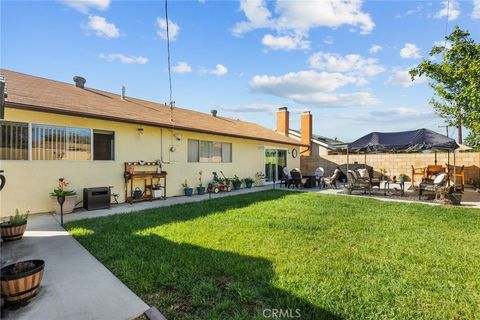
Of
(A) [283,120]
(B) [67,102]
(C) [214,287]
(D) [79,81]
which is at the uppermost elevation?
(D) [79,81]

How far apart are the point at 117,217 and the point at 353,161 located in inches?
641

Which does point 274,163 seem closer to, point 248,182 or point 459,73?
point 248,182

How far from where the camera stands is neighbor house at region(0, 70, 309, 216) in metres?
6.57

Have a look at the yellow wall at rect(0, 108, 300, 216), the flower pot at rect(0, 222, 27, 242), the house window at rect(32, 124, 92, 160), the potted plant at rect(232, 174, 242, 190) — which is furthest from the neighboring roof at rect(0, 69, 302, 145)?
the flower pot at rect(0, 222, 27, 242)

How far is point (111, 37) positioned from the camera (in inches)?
321

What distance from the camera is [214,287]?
3.05 m

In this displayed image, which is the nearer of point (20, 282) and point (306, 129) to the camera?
point (20, 282)

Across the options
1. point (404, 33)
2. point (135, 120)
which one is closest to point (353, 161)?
point (404, 33)

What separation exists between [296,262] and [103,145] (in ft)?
24.5

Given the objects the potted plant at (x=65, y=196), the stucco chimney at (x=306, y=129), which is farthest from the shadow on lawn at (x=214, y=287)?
the stucco chimney at (x=306, y=129)

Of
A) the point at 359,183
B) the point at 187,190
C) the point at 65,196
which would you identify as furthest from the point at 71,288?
the point at 359,183

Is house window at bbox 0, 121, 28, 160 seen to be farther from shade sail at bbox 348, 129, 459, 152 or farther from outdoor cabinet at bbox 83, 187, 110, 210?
shade sail at bbox 348, 129, 459, 152

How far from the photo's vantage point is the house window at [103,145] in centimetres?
814

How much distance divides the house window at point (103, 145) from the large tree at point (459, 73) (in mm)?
11633
